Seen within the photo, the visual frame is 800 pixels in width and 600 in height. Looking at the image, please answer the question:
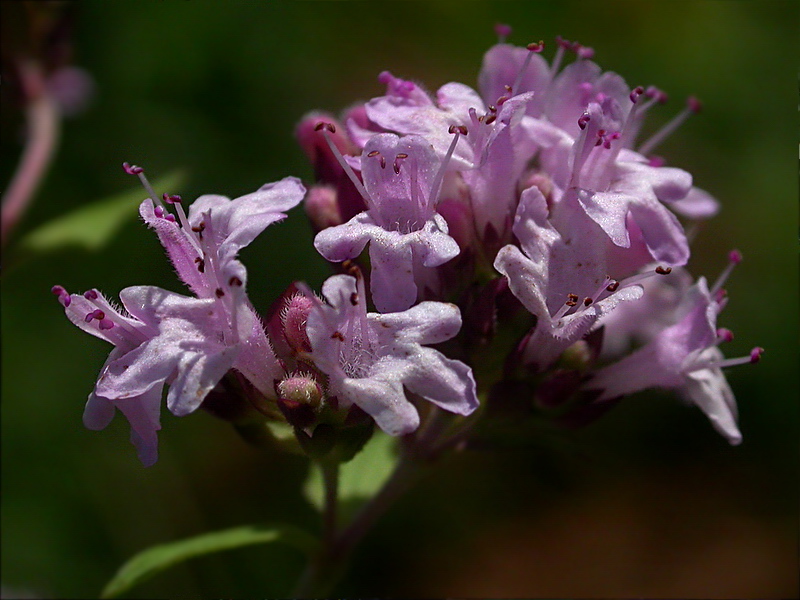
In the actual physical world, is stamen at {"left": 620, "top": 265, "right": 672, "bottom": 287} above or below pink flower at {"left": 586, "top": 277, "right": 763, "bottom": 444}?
above

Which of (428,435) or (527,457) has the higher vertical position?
(428,435)

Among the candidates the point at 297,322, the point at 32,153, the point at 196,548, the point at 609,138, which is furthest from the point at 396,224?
the point at 32,153

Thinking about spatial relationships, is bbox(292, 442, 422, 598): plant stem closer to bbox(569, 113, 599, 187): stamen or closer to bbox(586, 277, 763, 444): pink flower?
bbox(586, 277, 763, 444): pink flower

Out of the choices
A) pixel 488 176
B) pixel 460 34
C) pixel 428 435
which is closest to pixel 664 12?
pixel 460 34

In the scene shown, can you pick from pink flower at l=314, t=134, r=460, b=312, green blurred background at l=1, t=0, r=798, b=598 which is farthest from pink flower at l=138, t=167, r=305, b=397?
green blurred background at l=1, t=0, r=798, b=598

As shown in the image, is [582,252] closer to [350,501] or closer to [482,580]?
[350,501]

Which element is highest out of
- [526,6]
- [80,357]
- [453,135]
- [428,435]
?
[453,135]
